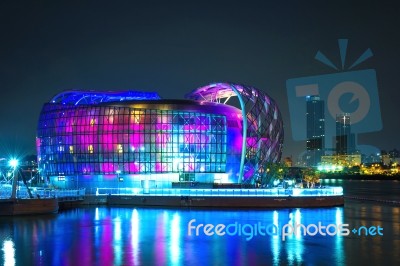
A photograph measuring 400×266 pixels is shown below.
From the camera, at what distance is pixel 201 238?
4797 cm

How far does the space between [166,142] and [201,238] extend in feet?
192

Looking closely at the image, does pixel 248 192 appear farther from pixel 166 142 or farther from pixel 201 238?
pixel 166 142

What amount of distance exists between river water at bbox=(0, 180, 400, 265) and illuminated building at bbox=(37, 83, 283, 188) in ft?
115

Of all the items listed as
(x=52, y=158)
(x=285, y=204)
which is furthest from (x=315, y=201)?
(x=52, y=158)

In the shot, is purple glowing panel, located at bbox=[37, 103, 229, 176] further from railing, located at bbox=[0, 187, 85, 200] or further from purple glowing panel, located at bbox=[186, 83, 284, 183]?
railing, located at bbox=[0, 187, 85, 200]

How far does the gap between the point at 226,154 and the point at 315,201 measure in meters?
33.2

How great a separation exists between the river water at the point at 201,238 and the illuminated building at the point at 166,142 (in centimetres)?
3511

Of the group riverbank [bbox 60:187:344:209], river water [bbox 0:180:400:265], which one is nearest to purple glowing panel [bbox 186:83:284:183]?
riverbank [bbox 60:187:344:209]

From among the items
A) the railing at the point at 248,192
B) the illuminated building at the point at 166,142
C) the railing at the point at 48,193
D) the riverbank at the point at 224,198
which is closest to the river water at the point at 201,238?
the riverbank at the point at 224,198

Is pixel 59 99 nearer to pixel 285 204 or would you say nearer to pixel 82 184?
pixel 82 184

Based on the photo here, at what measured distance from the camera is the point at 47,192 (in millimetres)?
78375

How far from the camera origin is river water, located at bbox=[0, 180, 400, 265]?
3925 cm

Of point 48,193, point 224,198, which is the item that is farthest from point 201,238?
point 48,193

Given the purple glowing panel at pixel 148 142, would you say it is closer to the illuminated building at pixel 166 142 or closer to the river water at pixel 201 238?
the illuminated building at pixel 166 142
